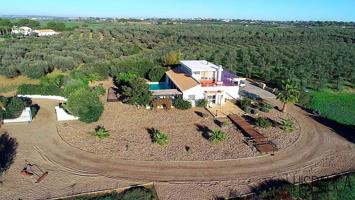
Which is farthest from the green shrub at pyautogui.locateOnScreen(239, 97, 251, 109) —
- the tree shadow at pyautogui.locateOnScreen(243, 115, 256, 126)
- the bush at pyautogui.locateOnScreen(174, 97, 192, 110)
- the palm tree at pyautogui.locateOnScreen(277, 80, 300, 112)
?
the bush at pyautogui.locateOnScreen(174, 97, 192, 110)

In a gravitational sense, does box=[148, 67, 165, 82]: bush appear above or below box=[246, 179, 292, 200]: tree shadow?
above

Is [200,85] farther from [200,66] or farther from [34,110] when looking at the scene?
[34,110]

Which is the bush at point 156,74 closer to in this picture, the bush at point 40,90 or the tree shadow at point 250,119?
the bush at point 40,90

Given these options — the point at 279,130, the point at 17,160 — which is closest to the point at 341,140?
the point at 279,130

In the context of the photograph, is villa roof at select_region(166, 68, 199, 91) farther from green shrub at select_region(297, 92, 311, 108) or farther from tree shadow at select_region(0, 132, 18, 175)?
tree shadow at select_region(0, 132, 18, 175)

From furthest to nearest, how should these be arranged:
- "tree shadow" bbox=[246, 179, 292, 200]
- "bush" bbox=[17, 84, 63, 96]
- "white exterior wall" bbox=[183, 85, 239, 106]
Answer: "bush" bbox=[17, 84, 63, 96]
"white exterior wall" bbox=[183, 85, 239, 106]
"tree shadow" bbox=[246, 179, 292, 200]

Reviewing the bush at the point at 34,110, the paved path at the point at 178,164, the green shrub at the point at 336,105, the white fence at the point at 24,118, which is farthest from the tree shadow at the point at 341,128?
the bush at the point at 34,110

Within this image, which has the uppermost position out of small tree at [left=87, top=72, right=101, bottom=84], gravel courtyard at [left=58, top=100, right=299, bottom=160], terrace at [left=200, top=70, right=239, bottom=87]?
terrace at [left=200, top=70, right=239, bottom=87]
